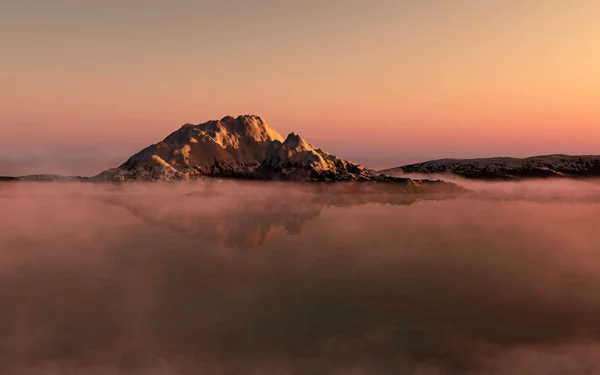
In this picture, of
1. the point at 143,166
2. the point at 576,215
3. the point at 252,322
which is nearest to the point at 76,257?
the point at 252,322

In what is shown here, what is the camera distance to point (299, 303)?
3641 centimetres

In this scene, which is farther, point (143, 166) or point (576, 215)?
point (143, 166)

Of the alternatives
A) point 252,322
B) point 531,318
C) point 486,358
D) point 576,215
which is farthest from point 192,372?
point 576,215

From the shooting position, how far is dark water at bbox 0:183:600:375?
85.0ft

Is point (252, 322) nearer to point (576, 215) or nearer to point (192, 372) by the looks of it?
point (192, 372)

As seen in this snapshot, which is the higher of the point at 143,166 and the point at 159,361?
the point at 143,166

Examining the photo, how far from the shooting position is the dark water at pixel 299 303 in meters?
25.9

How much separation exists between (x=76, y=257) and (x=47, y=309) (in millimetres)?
23776

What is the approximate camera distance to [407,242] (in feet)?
231

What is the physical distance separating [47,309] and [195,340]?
14625 millimetres

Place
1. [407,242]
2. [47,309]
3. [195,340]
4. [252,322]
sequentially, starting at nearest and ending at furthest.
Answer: [195,340], [252,322], [47,309], [407,242]

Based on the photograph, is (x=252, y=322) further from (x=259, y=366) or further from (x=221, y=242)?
(x=221, y=242)

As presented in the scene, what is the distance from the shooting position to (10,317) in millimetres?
32500

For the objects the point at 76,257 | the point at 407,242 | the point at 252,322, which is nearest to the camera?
the point at 252,322
